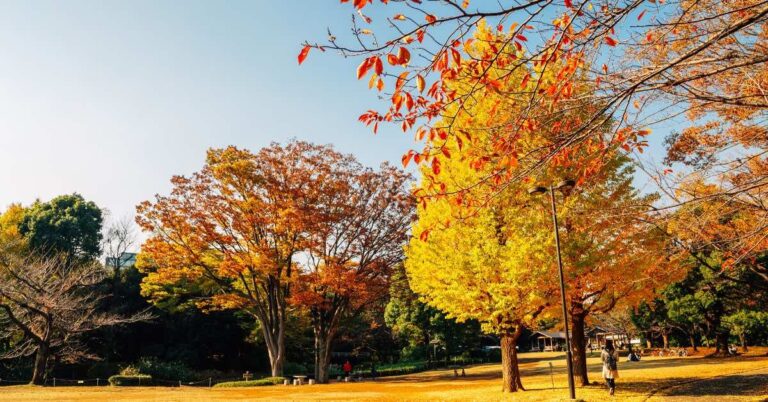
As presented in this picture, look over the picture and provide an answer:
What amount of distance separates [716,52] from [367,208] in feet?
73.1

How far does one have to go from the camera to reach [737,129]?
831cm

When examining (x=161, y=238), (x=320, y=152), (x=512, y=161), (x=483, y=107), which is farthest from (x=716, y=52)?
(x=161, y=238)

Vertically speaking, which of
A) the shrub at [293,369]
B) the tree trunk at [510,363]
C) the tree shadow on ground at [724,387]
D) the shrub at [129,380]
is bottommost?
the shrub at [293,369]

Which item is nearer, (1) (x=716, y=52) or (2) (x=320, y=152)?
(1) (x=716, y=52)

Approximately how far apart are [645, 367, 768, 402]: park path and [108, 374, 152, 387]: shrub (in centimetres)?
2531

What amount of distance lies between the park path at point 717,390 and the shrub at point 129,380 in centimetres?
2531

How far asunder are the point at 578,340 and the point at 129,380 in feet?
77.6

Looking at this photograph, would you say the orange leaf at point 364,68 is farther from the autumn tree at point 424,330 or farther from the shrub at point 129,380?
the autumn tree at point 424,330

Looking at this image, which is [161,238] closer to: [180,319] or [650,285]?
[180,319]

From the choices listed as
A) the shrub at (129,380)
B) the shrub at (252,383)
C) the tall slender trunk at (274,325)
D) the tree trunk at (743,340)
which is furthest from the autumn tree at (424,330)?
the tree trunk at (743,340)

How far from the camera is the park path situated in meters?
12.7

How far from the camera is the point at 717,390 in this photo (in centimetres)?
1421

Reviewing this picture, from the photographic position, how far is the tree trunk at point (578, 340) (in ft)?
53.8

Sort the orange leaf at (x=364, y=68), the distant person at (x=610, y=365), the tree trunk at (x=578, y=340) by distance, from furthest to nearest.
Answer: the tree trunk at (x=578, y=340) → the distant person at (x=610, y=365) → the orange leaf at (x=364, y=68)
